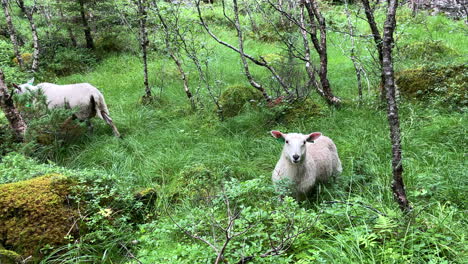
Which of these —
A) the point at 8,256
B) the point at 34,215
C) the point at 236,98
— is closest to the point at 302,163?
the point at 34,215

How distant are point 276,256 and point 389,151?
129 inches

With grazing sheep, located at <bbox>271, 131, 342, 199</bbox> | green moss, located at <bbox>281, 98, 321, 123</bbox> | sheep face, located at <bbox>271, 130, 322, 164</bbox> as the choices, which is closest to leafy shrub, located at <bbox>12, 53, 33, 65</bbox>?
green moss, located at <bbox>281, 98, 321, 123</bbox>

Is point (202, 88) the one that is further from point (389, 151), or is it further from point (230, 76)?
point (389, 151)

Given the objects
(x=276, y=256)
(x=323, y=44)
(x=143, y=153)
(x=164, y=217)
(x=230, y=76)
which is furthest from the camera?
(x=230, y=76)

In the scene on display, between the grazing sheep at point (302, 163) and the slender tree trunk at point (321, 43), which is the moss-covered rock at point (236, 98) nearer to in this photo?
the slender tree trunk at point (321, 43)

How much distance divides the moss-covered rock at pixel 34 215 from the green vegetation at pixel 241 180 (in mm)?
16

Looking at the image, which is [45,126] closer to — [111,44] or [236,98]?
[236,98]

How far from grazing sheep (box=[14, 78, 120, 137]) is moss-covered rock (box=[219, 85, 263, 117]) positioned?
2.51m

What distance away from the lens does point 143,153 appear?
601 cm

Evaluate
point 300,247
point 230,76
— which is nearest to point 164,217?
point 300,247

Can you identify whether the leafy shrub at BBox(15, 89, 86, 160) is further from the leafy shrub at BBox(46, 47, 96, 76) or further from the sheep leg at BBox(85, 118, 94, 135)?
the leafy shrub at BBox(46, 47, 96, 76)

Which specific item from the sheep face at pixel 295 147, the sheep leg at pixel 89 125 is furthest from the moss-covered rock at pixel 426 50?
the sheep leg at pixel 89 125

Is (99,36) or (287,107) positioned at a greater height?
(99,36)

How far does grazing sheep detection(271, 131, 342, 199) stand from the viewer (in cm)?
381
